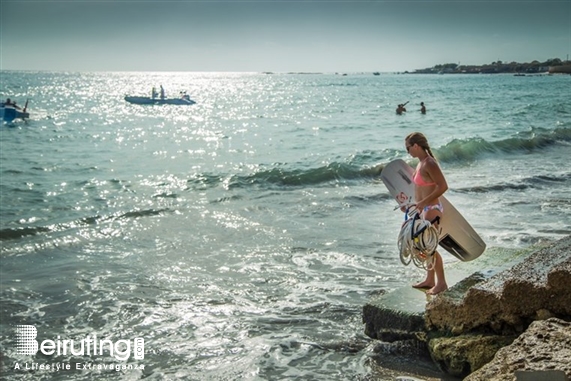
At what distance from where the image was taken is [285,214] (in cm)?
1407

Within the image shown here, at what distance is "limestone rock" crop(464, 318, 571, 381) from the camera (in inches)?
152

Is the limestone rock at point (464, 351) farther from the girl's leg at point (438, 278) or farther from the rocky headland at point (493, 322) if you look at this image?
the girl's leg at point (438, 278)

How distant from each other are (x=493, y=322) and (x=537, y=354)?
1287 mm

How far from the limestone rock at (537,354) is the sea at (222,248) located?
174cm

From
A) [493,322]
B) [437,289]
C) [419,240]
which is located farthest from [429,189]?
[493,322]

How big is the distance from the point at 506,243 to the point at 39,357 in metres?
7.58

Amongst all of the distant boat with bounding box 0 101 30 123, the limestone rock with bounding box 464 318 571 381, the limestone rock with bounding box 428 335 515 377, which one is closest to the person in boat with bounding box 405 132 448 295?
the limestone rock with bounding box 428 335 515 377

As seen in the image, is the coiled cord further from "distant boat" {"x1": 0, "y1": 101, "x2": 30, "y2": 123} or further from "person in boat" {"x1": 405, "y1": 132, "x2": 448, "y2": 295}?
"distant boat" {"x1": 0, "y1": 101, "x2": 30, "y2": 123}

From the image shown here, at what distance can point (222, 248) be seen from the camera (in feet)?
36.5


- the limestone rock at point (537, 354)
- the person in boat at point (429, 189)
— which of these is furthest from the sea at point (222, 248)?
the limestone rock at point (537, 354)

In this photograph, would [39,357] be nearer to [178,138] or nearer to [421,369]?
[421,369]

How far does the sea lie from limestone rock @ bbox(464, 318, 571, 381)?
174 cm

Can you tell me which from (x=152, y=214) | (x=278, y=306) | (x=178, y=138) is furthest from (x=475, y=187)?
(x=178, y=138)

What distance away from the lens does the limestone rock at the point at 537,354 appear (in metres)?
3.86
